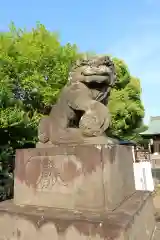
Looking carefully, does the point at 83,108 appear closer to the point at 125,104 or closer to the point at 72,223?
the point at 72,223

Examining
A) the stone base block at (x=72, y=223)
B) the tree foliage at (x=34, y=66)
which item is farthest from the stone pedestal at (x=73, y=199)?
the tree foliage at (x=34, y=66)

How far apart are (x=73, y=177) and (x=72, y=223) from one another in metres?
0.53

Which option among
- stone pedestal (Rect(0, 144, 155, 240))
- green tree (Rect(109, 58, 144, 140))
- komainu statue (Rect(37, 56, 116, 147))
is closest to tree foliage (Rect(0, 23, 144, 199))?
green tree (Rect(109, 58, 144, 140))

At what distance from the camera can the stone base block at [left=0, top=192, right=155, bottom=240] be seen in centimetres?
224

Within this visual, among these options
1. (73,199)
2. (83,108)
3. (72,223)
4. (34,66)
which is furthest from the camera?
(34,66)

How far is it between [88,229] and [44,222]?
529 mm

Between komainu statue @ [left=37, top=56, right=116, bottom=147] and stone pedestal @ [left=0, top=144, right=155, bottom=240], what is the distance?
25 cm

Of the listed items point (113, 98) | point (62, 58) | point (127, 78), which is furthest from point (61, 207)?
point (127, 78)

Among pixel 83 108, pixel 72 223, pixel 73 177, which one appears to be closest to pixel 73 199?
pixel 73 177

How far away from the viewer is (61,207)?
9.16 ft

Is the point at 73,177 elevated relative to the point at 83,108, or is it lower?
lower

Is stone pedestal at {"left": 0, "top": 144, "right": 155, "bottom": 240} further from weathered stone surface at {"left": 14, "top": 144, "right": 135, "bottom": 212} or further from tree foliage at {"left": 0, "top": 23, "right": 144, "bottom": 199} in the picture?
tree foliage at {"left": 0, "top": 23, "right": 144, "bottom": 199}

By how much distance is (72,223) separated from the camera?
239cm

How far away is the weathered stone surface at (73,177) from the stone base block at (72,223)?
0.39 feet
